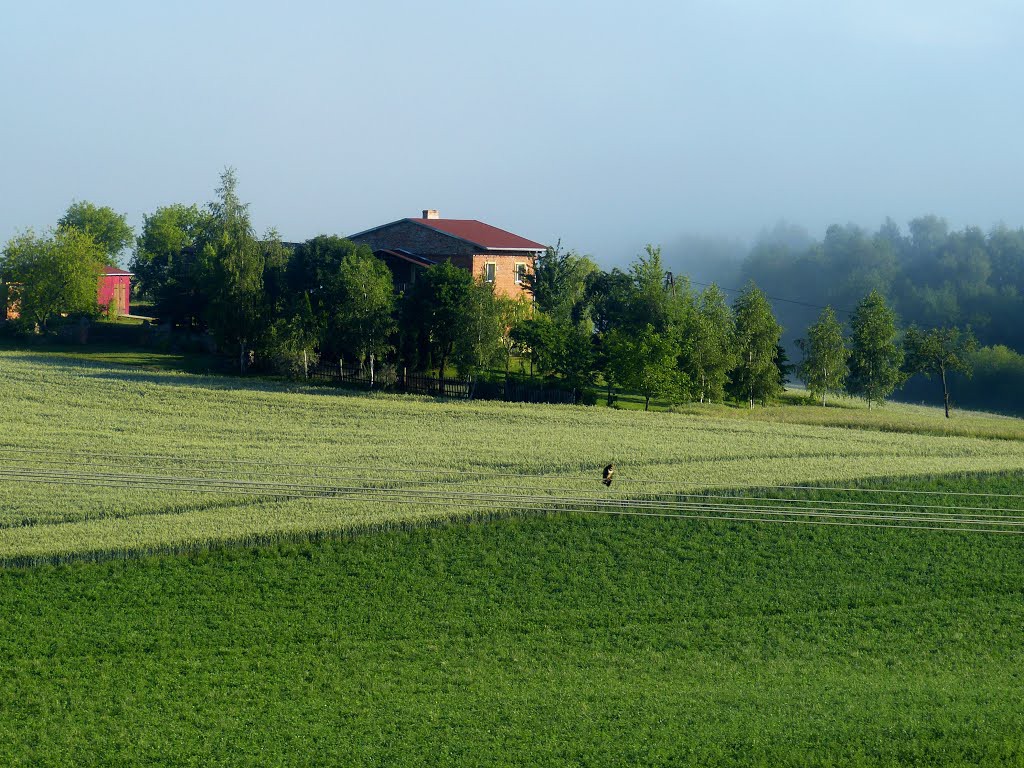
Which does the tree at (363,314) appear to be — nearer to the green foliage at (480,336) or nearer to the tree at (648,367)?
the green foliage at (480,336)

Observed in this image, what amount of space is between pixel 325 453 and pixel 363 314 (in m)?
22.7

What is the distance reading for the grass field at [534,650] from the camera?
866 inches

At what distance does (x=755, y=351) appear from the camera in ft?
263

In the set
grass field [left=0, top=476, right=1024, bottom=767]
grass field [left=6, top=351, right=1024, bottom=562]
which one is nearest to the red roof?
grass field [left=6, top=351, right=1024, bottom=562]

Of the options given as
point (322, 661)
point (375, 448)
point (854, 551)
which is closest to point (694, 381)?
point (375, 448)

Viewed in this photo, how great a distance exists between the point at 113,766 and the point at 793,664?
16.0 m

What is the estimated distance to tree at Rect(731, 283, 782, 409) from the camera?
7869cm

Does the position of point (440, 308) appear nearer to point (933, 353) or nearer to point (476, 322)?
point (476, 322)

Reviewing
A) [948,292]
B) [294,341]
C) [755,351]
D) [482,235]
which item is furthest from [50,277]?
[948,292]

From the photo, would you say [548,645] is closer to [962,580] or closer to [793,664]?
[793,664]

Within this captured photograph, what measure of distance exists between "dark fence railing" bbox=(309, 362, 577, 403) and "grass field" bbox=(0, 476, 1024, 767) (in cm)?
3199

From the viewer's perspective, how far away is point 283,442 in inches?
2063

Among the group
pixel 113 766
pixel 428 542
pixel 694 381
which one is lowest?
pixel 113 766

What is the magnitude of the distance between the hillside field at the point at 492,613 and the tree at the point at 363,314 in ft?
66.6
